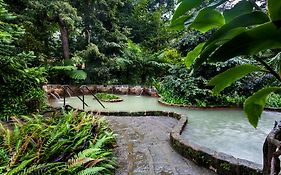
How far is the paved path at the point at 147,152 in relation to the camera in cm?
314

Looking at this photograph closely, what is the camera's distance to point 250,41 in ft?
1.34

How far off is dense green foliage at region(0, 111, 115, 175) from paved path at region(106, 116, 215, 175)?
0.24 m

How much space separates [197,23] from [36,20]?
38.9 ft

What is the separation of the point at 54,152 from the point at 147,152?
136 centimetres

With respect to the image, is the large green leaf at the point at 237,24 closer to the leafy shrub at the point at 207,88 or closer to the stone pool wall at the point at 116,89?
the leafy shrub at the point at 207,88

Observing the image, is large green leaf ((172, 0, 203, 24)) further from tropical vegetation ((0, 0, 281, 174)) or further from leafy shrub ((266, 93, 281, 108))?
leafy shrub ((266, 93, 281, 108))

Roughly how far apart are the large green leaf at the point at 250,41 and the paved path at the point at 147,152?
2770mm

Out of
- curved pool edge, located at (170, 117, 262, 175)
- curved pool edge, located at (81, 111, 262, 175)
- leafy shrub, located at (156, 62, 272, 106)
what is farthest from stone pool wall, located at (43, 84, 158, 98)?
curved pool edge, located at (170, 117, 262, 175)

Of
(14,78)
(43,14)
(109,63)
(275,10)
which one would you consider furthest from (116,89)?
(275,10)

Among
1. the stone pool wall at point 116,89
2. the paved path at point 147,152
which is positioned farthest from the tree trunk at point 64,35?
the paved path at point 147,152

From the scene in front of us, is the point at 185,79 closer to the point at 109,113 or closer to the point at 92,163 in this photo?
the point at 109,113

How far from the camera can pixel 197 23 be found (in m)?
0.59

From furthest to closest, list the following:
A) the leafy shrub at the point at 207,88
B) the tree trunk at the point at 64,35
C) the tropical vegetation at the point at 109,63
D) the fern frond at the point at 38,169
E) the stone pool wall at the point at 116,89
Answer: the stone pool wall at the point at 116,89
the tree trunk at the point at 64,35
the leafy shrub at the point at 207,88
the fern frond at the point at 38,169
the tropical vegetation at the point at 109,63

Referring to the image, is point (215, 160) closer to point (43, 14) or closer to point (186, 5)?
point (186, 5)
